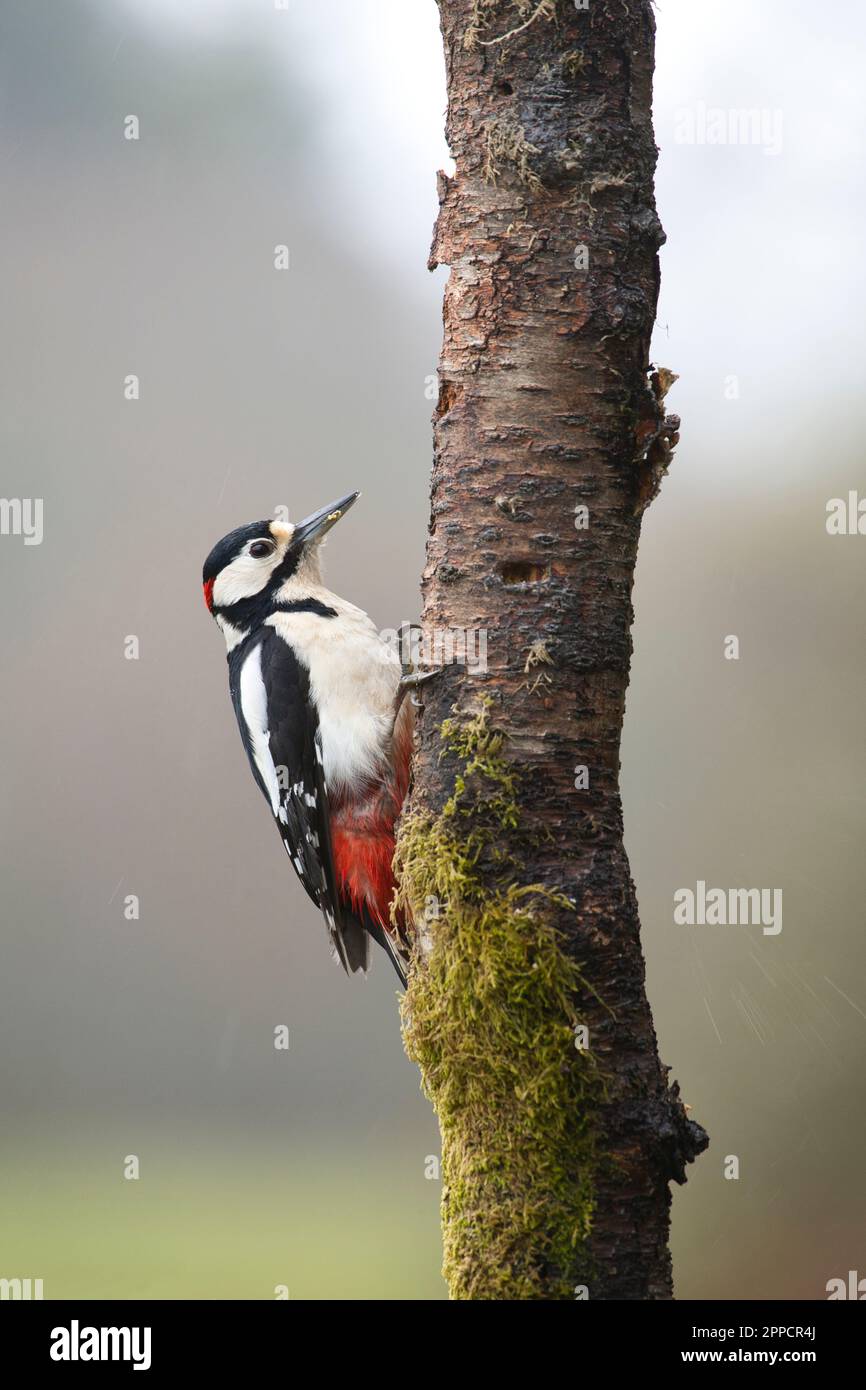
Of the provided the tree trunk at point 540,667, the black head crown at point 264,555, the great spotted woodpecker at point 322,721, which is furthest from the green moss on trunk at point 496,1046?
the black head crown at point 264,555

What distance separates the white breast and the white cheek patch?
201 millimetres

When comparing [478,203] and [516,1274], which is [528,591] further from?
[516,1274]

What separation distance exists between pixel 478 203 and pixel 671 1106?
1322mm

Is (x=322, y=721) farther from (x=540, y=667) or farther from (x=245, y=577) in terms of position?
(x=540, y=667)

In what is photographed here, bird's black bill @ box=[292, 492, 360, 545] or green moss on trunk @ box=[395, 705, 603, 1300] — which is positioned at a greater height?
bird's black bill @ box=[292, 492, 360, 545]

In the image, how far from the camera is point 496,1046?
5.18 feet

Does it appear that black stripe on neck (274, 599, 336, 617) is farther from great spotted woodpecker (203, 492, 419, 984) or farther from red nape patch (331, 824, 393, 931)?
red nape patch (331, 824, 393, 931)

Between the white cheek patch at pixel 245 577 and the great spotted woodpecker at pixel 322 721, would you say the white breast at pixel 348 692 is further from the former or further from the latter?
the white cheek patch at pixel 245 577

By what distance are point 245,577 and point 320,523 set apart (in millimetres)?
204

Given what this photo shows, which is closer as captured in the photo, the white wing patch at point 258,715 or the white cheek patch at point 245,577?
the white wing patch at point 258,715

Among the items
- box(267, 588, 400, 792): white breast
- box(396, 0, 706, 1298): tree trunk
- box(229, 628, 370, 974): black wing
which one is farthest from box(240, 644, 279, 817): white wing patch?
box(396, 0, 706, 1298): tree trunk

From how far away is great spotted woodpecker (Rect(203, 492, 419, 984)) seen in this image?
7.40ft

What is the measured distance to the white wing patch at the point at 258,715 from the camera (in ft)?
7.86

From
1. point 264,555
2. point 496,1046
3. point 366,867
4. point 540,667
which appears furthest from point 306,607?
point 496,1046
